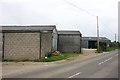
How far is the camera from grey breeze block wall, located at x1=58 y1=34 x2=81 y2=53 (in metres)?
57.8

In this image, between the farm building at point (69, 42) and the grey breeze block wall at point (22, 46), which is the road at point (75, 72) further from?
the farm building at point (69, 42)

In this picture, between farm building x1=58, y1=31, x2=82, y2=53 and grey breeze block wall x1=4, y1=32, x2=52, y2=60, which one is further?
farm building x1=58, y1=31, x2=82, y2=53

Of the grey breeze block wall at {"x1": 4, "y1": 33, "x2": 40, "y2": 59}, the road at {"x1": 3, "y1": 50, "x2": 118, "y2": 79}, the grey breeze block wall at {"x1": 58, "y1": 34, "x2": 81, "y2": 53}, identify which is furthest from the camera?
the grey breeze block wall at {"x1": 58, "y1": 34, "x2": 81, "y2": 53}

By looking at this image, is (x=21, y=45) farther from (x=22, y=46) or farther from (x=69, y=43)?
(x=69, y=43)

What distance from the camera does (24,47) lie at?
3647cm

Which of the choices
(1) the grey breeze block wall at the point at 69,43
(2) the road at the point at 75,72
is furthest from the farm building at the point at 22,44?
(1) the grey breeze block wall at the point at 69,43

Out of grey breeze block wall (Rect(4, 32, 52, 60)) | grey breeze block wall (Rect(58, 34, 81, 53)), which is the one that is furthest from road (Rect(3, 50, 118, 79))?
grey breeze block wall (Rect(58, 34, 81, 53))

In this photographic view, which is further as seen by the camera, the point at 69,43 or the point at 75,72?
the point at 69,43

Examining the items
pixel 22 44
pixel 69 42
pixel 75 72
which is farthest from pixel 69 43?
pixel 75 72

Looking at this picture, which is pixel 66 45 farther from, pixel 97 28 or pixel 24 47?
pixel 24 47

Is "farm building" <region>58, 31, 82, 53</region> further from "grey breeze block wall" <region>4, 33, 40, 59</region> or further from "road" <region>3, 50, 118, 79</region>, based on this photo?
"road" <region>3, 50, 118, 79</region>

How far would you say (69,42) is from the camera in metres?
58.7

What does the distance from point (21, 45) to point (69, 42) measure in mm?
23137

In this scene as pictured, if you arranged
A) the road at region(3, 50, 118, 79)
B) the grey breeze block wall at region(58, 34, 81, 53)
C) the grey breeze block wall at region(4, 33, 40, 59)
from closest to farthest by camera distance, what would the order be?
the road at region(3, 50, 118, 79) < the grey breeze block wall at region(4, 33, 40, 59) < the grey breeze block wall at region(58, 34, 81, 53)
